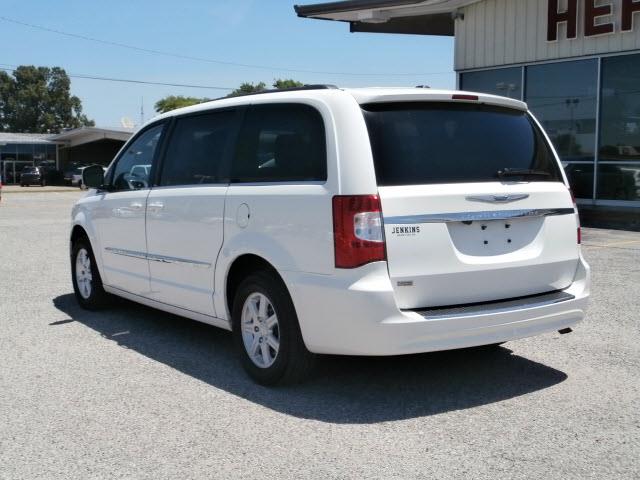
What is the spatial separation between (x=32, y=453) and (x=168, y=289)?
7.00 feet

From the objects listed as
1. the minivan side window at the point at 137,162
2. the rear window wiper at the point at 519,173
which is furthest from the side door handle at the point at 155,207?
the rear window wiper at the point at 519,173

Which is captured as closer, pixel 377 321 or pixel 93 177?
pixel 377 321

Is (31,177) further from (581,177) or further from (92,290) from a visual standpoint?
(92,290)

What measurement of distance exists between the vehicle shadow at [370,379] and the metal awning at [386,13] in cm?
1266

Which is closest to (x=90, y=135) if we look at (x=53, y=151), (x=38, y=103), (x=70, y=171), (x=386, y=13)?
(x=70, y=171)

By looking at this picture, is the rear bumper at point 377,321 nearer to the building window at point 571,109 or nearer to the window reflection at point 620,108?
the window reflection at point 620,108

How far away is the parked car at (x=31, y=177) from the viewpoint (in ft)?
171

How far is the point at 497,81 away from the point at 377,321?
1456cm

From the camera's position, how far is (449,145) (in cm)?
452

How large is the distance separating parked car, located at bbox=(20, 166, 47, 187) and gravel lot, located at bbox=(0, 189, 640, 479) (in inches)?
1932

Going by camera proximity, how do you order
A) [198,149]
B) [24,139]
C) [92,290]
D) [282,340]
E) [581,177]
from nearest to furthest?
[282,340]
[198,149]
[92,290]
[581,177]
[24,139]

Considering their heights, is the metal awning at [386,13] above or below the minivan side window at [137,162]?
above

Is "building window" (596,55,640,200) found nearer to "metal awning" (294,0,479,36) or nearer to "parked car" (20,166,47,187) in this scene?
"metal awning" (294,0,479,36)

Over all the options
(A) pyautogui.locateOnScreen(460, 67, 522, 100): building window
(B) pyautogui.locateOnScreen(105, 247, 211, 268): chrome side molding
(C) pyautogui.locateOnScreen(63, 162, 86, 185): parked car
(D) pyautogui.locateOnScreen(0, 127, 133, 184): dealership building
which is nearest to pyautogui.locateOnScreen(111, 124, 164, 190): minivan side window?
(B) pyautogui.locateOnScreen(105, 247, 211, 268): chrome side molding
